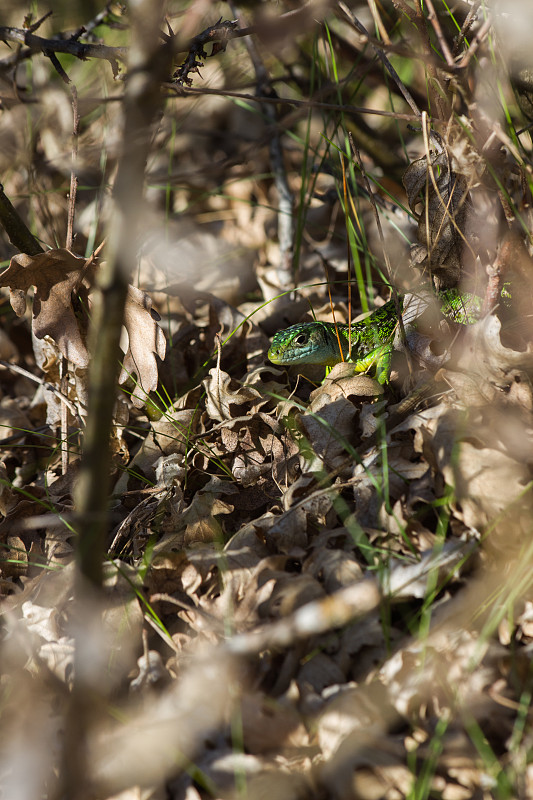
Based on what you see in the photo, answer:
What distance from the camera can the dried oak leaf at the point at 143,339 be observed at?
294 centimetres

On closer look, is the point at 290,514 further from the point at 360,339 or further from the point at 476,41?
the point at 476,41

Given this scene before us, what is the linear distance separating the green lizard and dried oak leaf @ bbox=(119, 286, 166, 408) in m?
0.65

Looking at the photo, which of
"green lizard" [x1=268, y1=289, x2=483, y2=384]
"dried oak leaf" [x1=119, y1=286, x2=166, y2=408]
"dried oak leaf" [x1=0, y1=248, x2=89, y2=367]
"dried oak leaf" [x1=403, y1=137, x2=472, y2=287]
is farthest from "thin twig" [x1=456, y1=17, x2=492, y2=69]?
"dried oak leaf" [x1=0, y1=248, x2=89, y2=367]

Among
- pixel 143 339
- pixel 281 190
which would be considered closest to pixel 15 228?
pixel 143 339

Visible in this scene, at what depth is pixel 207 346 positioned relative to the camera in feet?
12.4

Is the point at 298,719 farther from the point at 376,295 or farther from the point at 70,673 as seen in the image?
the point at 376,295

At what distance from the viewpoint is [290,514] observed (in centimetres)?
239

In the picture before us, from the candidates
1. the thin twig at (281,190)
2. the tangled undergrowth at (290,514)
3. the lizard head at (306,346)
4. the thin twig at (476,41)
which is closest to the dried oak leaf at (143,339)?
the tangled undergrowth at (290,514)

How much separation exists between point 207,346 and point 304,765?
2.52m

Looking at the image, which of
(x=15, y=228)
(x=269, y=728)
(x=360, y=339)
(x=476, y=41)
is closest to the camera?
(x=269, y=728)

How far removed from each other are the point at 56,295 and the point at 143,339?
1.72 feet

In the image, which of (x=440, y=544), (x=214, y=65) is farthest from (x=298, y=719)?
(x=214, y=65)

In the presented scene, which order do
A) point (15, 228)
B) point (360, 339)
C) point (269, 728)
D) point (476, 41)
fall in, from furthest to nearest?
point (360, 339), point (15, 228), point (476, 41), point (269, 728)

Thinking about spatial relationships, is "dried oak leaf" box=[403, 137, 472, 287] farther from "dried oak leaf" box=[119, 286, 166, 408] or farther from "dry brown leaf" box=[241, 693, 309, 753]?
"dry brown leaf" box=[241, 693, 309, 753]
